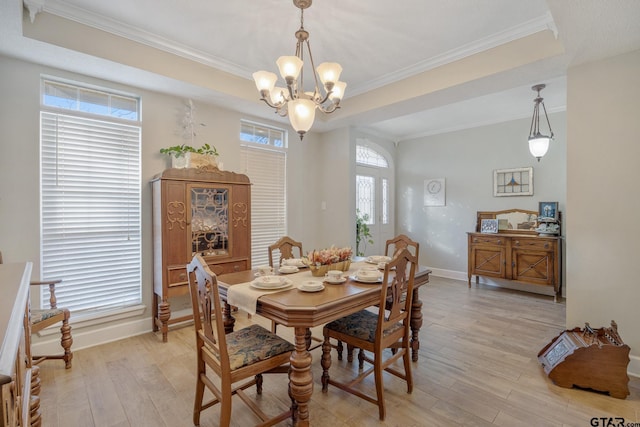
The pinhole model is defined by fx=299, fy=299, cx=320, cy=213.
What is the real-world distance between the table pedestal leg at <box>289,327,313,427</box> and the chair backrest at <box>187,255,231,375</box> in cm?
35

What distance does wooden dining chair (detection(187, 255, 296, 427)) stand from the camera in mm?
1521

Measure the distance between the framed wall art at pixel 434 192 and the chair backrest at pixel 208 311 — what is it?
4963 millimetres

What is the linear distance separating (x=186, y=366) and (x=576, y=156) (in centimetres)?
374

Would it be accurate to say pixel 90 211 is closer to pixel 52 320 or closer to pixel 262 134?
pixel 52 320

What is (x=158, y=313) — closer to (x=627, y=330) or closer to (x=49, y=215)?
(x=49, y=215)

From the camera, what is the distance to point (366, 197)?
5.67 meters

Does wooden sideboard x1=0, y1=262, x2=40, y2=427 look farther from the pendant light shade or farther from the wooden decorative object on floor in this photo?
the wooden decorative object on floor

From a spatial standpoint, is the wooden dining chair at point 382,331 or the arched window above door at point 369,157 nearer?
the wooden dining chair at point 382,331

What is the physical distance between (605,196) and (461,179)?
304 centimetres

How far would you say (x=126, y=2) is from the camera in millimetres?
2264

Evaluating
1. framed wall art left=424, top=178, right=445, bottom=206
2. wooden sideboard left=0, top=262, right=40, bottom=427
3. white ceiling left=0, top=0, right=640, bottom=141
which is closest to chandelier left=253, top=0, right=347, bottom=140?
white ceiling left=0, top=0, right=640, bottom=141

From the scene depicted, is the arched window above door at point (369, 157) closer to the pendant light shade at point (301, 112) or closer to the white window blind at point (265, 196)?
the white window blind at point (265, 196)

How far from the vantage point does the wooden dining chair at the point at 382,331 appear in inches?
72.9

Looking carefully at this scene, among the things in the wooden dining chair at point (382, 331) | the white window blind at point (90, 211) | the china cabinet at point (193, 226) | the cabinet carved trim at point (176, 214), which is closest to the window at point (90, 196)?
the white window blind at point (90, 211)
